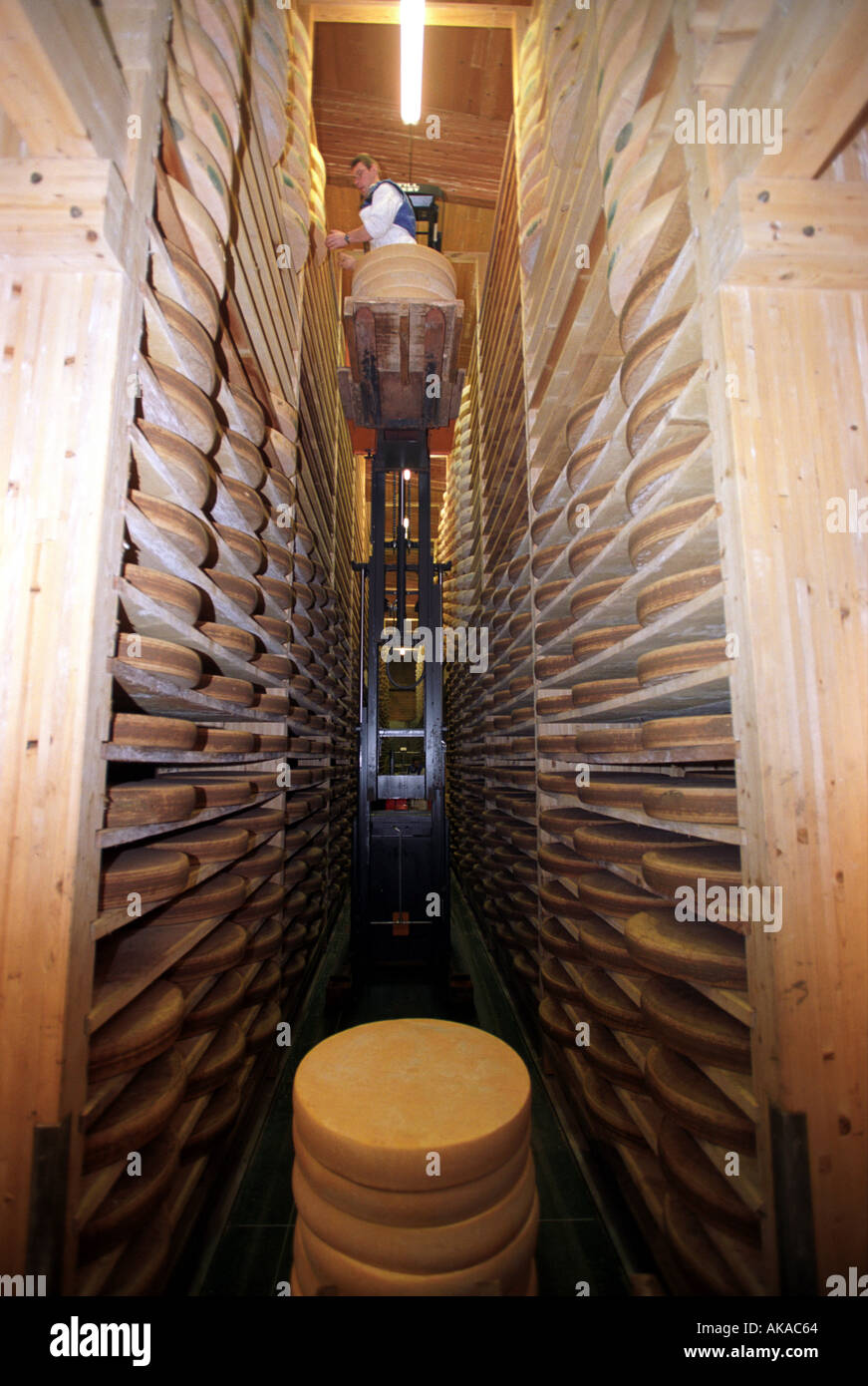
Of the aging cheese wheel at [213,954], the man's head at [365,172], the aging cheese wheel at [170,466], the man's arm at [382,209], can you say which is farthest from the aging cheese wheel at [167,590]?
the man's head at [365,172]

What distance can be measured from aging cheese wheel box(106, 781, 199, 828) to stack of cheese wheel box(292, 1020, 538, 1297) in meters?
0.83

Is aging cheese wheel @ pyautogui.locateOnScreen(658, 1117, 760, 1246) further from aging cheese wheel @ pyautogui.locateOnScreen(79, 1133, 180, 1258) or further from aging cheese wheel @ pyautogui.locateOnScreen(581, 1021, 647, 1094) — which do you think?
aging cheese wheel @ pyautogui.locateOnScreen(79, 1133, 180, 1258)

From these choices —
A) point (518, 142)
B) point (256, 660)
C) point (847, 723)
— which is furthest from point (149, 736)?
point (518, 142)

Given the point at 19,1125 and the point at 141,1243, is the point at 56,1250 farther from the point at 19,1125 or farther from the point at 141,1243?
the point at 141,1243

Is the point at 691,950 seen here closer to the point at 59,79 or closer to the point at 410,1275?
the point at 410,1275

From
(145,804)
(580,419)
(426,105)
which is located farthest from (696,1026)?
(426,105)

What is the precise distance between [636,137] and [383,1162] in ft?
10.4

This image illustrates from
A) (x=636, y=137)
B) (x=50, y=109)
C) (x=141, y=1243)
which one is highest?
(x=636, y=137)

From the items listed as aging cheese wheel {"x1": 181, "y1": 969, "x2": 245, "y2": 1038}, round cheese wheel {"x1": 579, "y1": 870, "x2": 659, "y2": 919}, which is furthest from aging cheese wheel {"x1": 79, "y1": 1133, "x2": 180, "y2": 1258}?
round cheese wheel {"x1": 579, "y1": 870, "x2": 659, "y2": 919}

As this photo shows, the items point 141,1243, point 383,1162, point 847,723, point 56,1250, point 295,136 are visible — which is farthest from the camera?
point 295,136

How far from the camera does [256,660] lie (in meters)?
3.25

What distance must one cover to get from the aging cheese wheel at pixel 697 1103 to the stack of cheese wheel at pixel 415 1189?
0.60 metres
